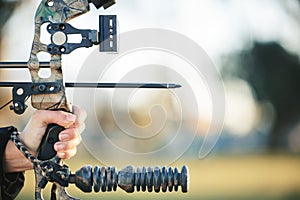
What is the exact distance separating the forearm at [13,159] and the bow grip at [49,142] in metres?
0.25

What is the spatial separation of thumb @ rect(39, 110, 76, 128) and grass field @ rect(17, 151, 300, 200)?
781cm

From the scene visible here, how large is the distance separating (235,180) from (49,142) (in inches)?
686

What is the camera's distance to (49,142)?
12.8 feet

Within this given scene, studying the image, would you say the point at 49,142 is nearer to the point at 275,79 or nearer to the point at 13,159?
the point at 13,159

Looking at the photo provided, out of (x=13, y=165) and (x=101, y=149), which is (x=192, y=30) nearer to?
(x=101, y=149)

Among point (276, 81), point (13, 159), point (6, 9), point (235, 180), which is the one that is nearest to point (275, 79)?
point (276, 81)

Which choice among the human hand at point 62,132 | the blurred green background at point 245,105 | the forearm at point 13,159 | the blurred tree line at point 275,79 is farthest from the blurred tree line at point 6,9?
the blurred tree line at point 275,79

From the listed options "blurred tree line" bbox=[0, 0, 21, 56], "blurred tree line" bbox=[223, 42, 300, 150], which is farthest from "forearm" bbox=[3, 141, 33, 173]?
"blurred tree line" bbox=[223, 42, 300, 150]

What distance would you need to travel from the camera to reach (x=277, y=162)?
2586 centimetres

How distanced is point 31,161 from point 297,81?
2849 cm

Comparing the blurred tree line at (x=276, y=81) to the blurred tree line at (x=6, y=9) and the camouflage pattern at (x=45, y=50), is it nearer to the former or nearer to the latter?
the blurred tree line at (x=6, y=9)

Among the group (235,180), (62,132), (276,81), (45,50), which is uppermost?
(276,81)

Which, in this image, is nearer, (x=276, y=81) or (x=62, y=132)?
(x=62, y=132)

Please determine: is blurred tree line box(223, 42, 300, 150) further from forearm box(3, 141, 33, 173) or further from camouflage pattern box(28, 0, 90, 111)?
camouflage pattern box(28, 0, 90, 111)
